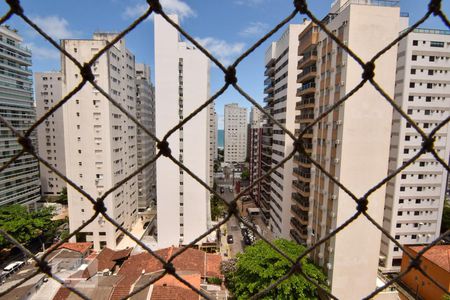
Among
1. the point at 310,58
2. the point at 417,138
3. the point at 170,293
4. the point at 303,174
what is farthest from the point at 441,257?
the point at 170,293

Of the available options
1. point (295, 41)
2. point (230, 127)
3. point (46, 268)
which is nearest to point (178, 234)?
point (295, 41)

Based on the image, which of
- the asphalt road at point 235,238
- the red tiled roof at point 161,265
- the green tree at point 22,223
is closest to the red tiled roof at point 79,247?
the green tree at point 22,223

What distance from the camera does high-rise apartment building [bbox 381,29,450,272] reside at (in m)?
9.38

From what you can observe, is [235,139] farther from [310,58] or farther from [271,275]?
[271,275]

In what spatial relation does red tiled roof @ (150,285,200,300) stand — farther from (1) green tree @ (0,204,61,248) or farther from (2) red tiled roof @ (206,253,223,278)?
(1) green tree @ (0,204,61,248)

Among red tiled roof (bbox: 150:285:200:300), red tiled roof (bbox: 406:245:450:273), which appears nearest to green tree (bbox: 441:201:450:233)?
red tiled roof (bbox: 406:245:450:273)

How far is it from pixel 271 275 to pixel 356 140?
3605 millimetres

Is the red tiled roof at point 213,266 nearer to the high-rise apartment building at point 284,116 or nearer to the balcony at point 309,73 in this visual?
the high-rise apartment building at point 284,116

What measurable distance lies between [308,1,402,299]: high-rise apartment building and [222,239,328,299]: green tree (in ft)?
2.98

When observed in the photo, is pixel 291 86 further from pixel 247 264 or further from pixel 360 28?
pixel 247 264

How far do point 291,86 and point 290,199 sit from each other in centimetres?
454

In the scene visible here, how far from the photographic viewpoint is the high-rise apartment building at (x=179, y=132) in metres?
9.75

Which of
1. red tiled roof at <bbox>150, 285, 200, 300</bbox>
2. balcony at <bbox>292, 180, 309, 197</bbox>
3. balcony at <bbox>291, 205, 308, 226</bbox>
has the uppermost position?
balcony at <bbox>292, 180, 309, 197</bbox>

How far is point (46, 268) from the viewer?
0.92 metres
